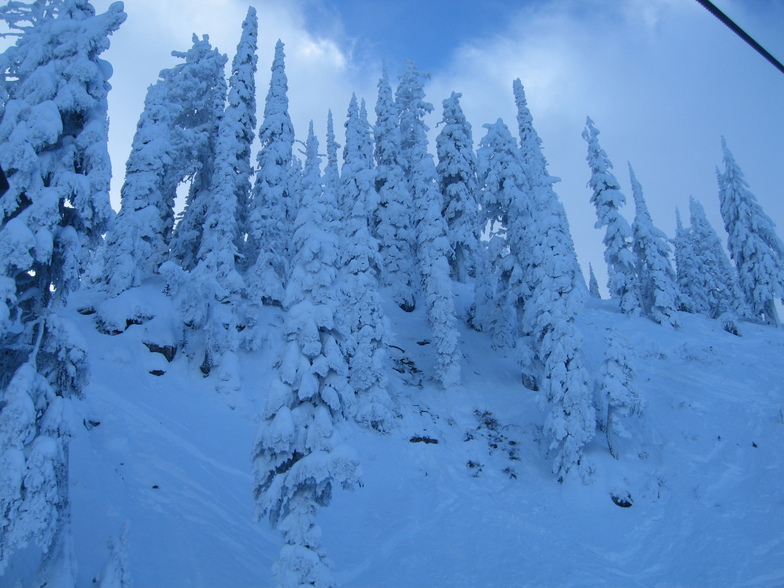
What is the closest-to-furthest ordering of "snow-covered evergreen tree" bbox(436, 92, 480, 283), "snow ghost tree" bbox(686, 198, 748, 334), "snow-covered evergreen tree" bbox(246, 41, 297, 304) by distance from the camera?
"snow-covered evergreen tree" bbox(246, 41, 297, 304) → "snow-covered evergreen tree" bbox(436, 92, 480, 283) → "snow ghost tree" bbox(686, 198, 748, 334)

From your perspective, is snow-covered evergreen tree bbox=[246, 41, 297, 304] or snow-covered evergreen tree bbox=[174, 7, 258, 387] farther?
snow-covered evergreen tree bbox=[246, 41, 297, 304]

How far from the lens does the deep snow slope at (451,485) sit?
11977mm

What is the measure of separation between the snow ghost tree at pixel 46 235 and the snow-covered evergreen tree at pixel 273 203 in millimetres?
15176

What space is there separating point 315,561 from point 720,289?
2110 inches

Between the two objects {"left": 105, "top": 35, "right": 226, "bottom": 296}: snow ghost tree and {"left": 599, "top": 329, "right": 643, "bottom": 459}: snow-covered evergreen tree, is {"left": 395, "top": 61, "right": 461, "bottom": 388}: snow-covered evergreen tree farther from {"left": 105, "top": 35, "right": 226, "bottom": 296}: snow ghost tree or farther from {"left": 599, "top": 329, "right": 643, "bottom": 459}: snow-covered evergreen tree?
{"left": 105, "top": 35, "right": 226, "bottom": 296}: snow ghost tree

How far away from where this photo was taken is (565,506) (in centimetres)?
1742

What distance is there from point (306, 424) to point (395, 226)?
2735 cm

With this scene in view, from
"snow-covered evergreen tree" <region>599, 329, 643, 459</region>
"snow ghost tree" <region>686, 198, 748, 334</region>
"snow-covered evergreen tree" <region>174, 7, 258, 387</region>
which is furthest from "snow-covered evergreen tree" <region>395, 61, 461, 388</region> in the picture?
"snow ghost tree" <region>686, 198, 748, 334</region>

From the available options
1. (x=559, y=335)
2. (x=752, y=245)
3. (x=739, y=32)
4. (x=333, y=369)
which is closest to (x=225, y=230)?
(x=333, y=369)

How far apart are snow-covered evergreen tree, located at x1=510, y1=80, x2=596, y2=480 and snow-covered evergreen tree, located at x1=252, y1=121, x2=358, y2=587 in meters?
11.7

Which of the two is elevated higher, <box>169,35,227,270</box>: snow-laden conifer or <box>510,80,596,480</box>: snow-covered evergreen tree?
<box>169,35,227,270</box>: snow-laden conifer

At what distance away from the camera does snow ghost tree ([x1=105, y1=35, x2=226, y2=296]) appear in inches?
866

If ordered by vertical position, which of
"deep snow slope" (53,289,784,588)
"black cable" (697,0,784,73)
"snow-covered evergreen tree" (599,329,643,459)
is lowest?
"deep snow slope" (53,289,784,588)

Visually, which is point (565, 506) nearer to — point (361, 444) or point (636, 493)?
point (636, 493)
